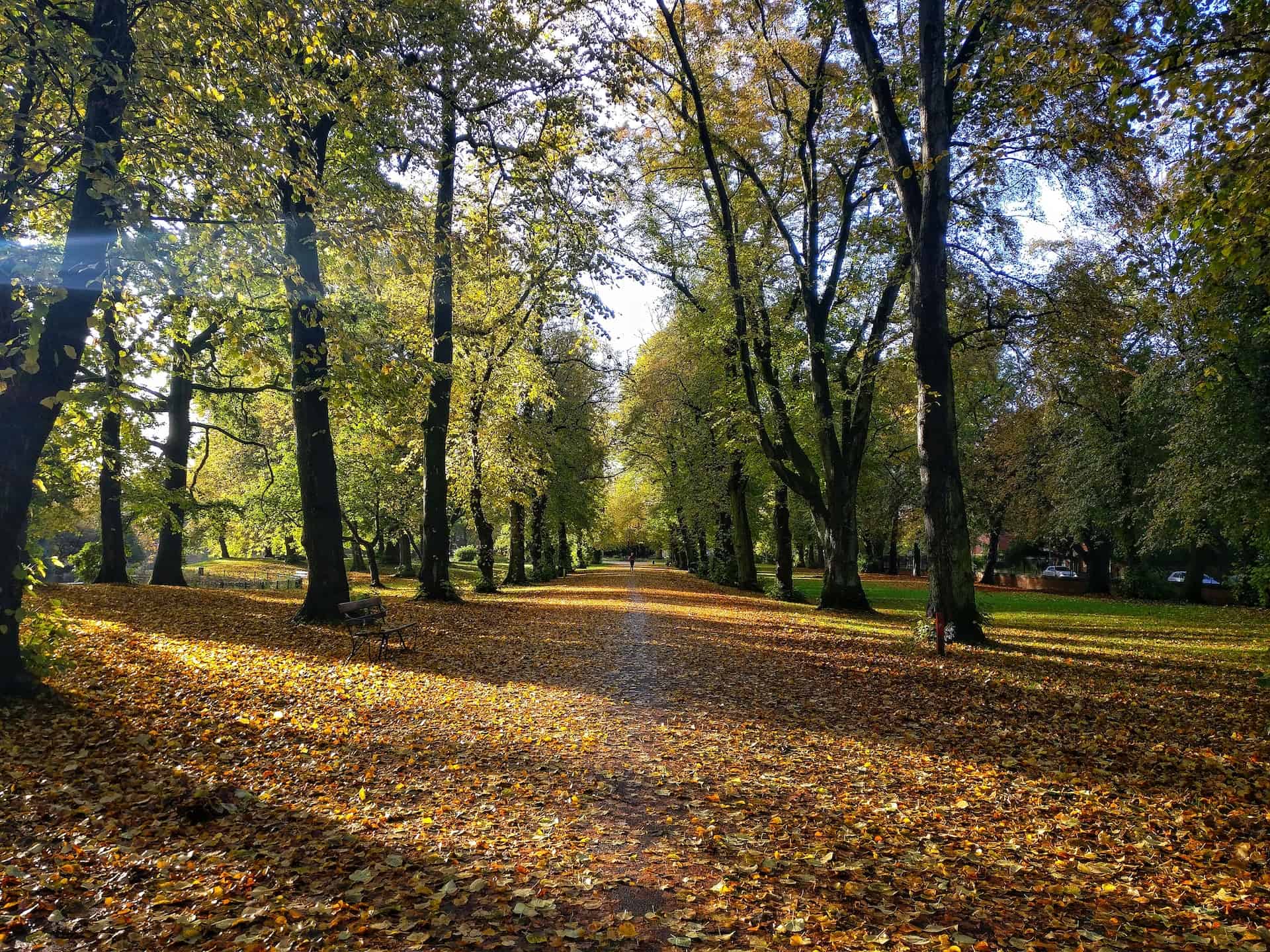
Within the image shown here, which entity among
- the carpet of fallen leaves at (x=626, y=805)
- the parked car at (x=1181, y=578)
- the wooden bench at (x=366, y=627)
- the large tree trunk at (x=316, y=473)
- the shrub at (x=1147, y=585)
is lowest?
the parked car at (x=1181, y=578)

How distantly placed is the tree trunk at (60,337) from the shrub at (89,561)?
50.3 feet

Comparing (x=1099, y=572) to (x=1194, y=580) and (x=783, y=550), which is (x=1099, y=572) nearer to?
(x=1194, y=580)

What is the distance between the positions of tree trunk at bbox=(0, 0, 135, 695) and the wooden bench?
13.8 feet

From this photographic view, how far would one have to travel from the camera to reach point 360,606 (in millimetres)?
10789

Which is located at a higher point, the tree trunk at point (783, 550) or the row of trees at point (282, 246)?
the row of trees at point (282, 246)

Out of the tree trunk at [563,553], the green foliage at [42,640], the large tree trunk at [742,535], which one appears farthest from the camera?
the tree trunk at [563,553]

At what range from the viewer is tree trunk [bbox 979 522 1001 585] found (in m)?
38.2

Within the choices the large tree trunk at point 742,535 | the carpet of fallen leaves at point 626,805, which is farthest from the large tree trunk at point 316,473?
the large tree trunk at point 742,535

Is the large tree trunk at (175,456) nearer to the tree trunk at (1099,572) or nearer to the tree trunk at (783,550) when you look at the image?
the tree trunk at (783,550)

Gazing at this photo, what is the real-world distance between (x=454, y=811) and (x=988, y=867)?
3.58m

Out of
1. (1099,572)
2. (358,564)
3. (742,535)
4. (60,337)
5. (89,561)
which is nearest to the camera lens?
(60,337)

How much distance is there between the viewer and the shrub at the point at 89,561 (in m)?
18.7

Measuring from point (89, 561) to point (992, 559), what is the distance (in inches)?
1690

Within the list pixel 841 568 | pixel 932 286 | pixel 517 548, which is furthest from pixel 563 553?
pixel 932 286
